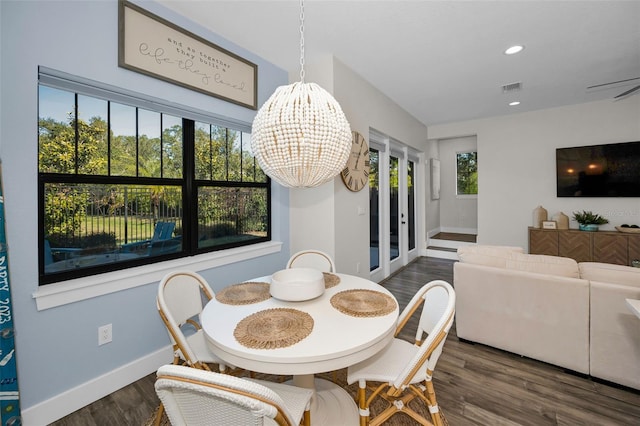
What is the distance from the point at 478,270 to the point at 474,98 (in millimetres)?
3063

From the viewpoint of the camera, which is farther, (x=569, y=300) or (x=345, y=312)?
(x=569, y=300)

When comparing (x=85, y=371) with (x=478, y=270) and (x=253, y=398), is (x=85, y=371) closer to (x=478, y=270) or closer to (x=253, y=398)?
(x=253, y=398)

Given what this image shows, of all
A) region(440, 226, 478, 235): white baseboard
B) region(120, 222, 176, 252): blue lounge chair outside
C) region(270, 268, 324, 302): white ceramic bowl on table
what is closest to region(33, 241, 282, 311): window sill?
region(120, 222, 176, 252): blue lounge chair outside

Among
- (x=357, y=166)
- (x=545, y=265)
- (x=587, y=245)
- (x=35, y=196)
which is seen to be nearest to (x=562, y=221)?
(x=587, y=245)

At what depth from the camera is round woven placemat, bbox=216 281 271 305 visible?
1.58 meters

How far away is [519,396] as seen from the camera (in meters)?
1.85

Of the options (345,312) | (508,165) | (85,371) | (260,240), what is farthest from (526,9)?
(85,371)

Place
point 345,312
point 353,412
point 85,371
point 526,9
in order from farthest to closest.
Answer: point 526,9 → point 85,371 → point 353,412 → point 345,312

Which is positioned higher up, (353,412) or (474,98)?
(474,98)

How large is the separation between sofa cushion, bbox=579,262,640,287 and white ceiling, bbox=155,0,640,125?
6.59 feet

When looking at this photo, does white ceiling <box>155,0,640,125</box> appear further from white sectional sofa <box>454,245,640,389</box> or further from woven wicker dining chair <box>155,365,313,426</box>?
woven wicker dining chair <box>155,365,313,426</box>

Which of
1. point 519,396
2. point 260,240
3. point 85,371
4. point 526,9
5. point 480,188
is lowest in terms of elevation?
point 519,396

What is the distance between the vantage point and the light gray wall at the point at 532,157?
4293mm

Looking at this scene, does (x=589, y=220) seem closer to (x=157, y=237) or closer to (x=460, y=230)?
(x=460, y=230)
